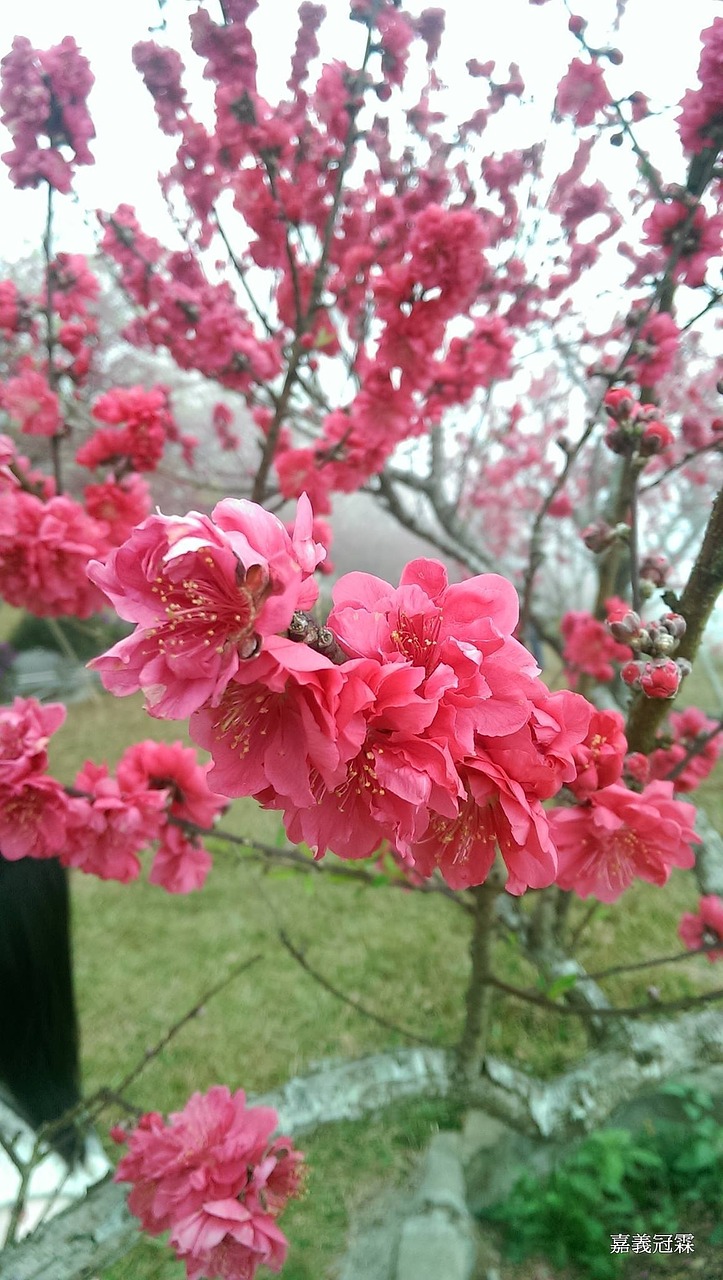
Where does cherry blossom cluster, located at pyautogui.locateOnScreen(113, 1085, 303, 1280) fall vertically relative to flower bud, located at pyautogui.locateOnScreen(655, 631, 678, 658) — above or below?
below

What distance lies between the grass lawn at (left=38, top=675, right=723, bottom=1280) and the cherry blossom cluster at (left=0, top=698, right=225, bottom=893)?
29cm

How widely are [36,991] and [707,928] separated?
4.83 ft

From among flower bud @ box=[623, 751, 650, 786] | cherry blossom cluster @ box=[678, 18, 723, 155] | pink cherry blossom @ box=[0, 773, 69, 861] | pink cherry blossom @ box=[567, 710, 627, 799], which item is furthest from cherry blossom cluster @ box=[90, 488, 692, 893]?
cherry blossom cluster @ box=[678, 18, 723, 155]

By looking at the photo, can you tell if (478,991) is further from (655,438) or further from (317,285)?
(317,285)

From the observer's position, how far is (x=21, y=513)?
129 centimetres

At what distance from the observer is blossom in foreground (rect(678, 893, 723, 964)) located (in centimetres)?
135

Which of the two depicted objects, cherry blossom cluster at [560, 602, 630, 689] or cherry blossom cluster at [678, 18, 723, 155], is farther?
cherry blossom cluster at [560, 602, 630, 689]

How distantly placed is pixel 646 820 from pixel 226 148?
207 centimetres

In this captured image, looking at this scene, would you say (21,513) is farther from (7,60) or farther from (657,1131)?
(657,1131)

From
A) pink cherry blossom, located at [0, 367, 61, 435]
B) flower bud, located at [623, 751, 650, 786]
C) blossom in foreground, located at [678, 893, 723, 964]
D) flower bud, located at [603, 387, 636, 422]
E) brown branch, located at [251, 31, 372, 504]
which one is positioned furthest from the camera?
pink cherry blossom, located at [0, 367, 61, 435]

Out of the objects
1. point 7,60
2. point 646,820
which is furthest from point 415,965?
point 7,60

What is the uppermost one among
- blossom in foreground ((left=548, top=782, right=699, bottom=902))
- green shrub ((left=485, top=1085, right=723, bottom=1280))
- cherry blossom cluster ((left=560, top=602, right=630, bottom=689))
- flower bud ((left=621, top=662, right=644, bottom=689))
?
flower bud ((left=621, top=662, right=644, bottom=689))

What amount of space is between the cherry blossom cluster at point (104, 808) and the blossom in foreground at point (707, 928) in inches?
40.7

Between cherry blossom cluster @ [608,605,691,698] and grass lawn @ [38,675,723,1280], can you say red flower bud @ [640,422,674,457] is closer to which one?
cherry blossom cluster @ [608,605,691,698]
